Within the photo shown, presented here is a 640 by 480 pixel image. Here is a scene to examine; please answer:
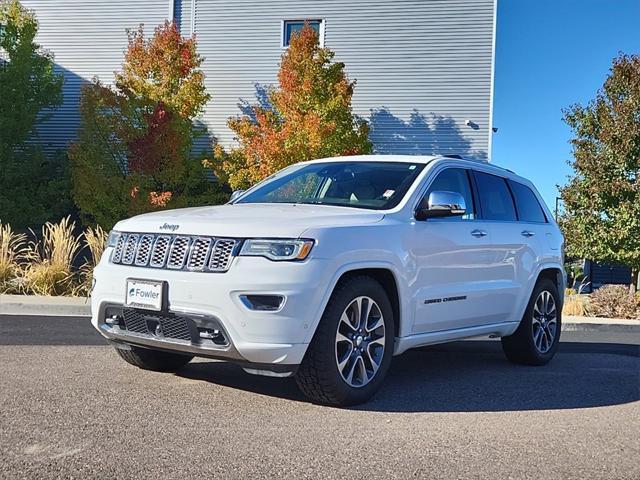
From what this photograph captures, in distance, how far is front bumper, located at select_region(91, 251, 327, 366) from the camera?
451 cm

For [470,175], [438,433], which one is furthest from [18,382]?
[470,175]

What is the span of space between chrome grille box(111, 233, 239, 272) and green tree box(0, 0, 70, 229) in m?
17.1

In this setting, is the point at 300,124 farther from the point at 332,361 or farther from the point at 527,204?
the point at 332,361

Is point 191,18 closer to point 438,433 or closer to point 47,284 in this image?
point 47,284

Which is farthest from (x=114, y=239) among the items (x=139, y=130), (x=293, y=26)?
(x=293, y=26)

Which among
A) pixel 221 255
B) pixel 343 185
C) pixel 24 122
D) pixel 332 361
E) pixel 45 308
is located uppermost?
pixel 24 122

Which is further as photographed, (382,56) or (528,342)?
(382,56)

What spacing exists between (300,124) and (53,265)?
328 inches

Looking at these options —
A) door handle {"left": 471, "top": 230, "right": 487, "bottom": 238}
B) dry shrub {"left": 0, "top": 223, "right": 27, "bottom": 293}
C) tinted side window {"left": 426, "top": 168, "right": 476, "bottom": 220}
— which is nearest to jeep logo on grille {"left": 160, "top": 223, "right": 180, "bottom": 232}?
tinted side window {"left": 426, "top": 168, "right": 476, "bottom": 220}

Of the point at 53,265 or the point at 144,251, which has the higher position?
the point at 144,251

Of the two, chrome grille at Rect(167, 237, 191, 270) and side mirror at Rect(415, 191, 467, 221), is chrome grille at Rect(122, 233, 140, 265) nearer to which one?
chrome grille at Rect(167, 237, 191, 270)

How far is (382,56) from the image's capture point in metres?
22.7

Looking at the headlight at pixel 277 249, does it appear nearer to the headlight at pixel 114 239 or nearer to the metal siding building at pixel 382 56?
the headlight at pixel 114 239

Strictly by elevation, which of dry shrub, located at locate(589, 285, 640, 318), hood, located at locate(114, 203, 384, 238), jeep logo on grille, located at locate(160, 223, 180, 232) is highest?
hood, located at locate(114, 203, 384, 238)
